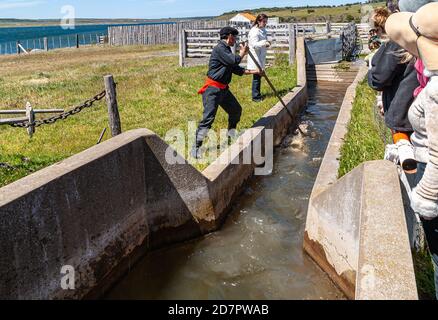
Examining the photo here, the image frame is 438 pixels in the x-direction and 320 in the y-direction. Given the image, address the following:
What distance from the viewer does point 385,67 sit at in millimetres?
4297

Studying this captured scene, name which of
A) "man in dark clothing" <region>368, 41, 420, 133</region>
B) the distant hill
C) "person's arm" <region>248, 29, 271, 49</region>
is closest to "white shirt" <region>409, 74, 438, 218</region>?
"man in dark clothing" <region>368, 41, 420, 133</region>

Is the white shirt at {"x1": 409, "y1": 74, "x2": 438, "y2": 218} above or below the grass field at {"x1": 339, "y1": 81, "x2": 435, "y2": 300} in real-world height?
above

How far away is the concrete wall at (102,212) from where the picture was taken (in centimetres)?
379

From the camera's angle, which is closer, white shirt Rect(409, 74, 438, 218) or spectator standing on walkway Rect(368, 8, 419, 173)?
white shirt Rect(409, 74, 438, 218)

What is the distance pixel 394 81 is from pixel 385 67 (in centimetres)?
19

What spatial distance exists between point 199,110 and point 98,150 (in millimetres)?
5793

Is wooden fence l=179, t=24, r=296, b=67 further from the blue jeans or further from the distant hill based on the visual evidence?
the distant hill

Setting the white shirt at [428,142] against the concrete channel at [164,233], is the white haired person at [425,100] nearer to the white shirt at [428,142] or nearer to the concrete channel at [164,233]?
the white shirt at [428,142]

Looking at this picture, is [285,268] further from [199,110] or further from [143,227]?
[199,110]

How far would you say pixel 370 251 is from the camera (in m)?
2.98

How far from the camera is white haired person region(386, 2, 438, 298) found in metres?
2.55

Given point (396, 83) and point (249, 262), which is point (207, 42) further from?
point (396, 83)

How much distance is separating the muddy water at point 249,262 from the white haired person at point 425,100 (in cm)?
223
